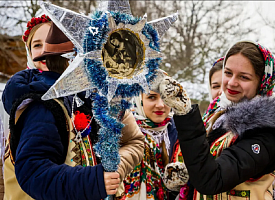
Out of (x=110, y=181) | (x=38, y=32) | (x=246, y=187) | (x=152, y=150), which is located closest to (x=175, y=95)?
(x=110, y=181)

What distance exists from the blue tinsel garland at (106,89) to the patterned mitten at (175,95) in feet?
0.28

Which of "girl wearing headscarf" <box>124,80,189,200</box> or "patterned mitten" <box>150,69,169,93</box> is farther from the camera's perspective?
"girl wearing headscarf" <box>124,80,189,200</box>

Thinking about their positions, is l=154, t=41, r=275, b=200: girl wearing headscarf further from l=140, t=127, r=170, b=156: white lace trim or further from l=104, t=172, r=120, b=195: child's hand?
l=140, t=127, r=170, b=156: white lace trim

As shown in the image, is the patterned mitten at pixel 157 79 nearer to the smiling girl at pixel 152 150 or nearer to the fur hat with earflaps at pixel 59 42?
the fur hat with earflaps at pixel 59 42

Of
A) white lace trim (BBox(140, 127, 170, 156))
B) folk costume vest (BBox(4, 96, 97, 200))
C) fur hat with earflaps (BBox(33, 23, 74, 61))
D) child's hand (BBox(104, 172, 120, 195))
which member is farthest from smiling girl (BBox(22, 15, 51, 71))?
white lace trim (BBox(140, 127, 170, 156))

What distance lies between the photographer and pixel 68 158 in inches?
54.1

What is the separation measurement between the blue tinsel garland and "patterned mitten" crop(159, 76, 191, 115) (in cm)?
9

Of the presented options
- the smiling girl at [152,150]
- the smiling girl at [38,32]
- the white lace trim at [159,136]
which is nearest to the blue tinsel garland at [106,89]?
the smiling girl at [38,32]

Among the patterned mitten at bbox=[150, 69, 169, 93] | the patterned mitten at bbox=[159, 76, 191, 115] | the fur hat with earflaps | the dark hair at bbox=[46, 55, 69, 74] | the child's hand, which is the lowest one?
the child's hand

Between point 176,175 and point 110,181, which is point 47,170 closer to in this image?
point 110,181

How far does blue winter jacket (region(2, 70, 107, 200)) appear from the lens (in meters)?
1.20

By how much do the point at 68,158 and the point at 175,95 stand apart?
0.61 meters

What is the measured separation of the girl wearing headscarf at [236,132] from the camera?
1.46 m

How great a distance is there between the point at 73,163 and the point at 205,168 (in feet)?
2.21
